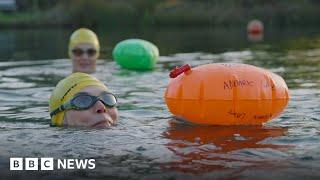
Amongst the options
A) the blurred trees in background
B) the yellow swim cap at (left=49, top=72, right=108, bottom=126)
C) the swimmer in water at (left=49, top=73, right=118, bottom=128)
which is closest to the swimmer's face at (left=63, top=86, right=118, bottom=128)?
the swimmer in water at (left=49, top=73, right=118, bottom=128)

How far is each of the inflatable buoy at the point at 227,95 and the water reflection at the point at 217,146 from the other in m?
0.21

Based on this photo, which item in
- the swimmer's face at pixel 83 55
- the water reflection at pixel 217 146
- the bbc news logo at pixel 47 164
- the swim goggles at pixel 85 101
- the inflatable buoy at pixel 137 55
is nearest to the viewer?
the bbc news logo at pixel 47 164

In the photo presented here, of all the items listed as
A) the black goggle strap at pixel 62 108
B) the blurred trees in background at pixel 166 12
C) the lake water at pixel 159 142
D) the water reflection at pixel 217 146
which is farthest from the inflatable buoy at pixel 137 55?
the blurred trees in background at pixel 166 12

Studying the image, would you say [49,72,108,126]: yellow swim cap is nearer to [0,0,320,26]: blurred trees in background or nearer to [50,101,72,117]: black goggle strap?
[50,101,72,117]: black goggle strap

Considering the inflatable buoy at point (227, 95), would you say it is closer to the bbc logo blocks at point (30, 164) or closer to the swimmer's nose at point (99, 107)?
the swimmer's nose at point (99, 107)

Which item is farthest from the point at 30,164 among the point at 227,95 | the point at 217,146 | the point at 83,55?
the point at 83,55

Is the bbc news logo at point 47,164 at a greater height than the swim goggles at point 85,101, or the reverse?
the swim goggles at point 85,101

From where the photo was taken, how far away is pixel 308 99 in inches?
511

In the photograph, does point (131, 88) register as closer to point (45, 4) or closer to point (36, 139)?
point (36, 139)

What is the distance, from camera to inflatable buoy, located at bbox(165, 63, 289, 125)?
944 cm

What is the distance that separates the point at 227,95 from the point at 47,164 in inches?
118

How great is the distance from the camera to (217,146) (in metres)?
8.59

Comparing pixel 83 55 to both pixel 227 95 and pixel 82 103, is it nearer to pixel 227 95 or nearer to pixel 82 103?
pixel 82 103

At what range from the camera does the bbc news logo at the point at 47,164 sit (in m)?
7.47
